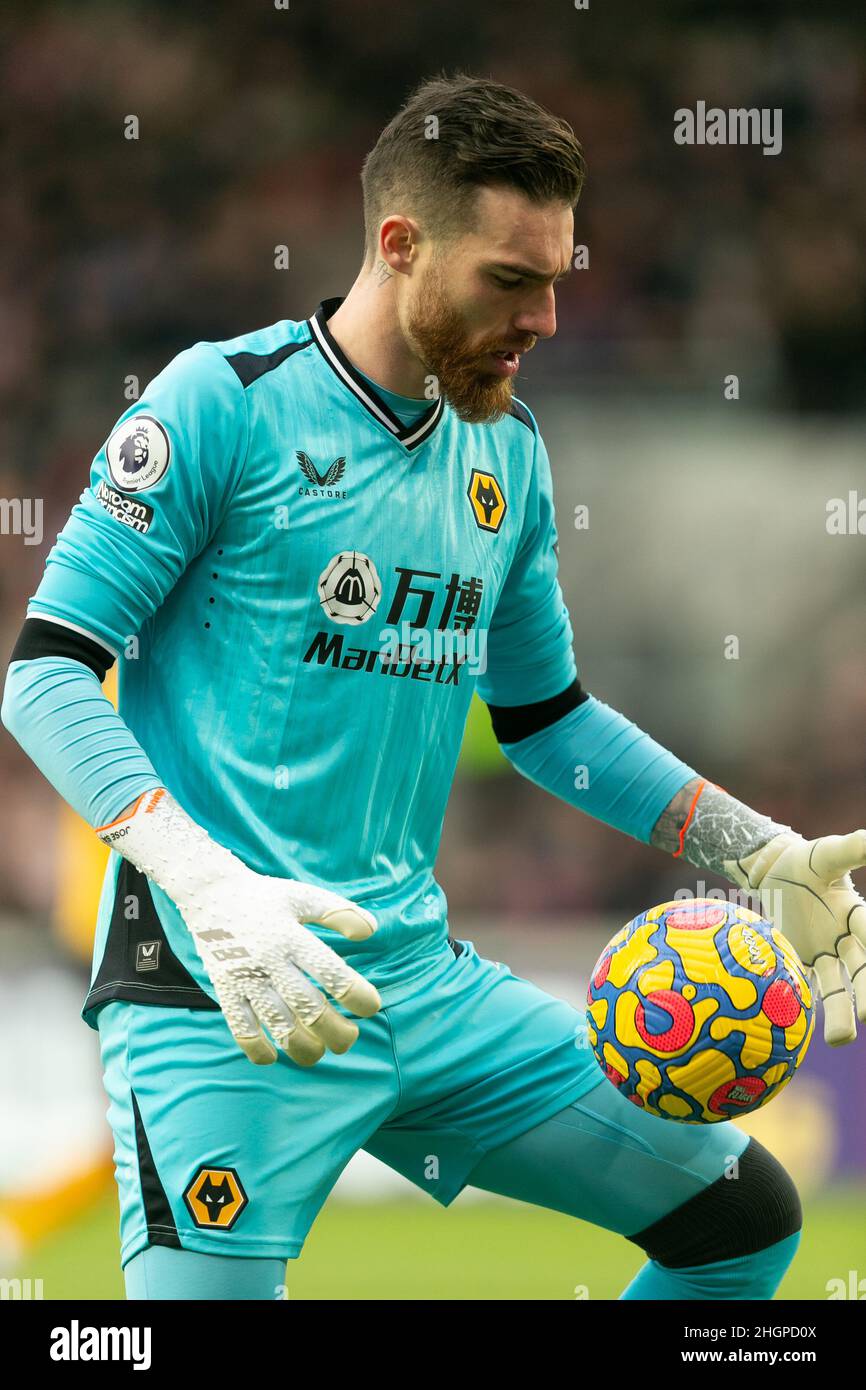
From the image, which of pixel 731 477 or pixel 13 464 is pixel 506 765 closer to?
pixel 731 477

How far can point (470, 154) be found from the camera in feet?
10.1

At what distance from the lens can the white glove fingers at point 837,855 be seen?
3.32 meters

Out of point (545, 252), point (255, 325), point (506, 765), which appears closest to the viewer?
point (545, 252)

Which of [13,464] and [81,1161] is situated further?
[13,464]

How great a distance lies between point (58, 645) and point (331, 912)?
628 millimetres

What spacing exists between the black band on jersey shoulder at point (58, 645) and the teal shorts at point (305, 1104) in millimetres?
626

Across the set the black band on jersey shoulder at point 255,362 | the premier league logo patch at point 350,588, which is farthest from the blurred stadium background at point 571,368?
the black band on jersey shoulder at point 255,362

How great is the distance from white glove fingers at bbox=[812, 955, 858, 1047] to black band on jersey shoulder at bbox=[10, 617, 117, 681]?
1502 millimetres

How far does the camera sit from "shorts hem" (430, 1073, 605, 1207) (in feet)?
10.5

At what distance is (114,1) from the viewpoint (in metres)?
11.8

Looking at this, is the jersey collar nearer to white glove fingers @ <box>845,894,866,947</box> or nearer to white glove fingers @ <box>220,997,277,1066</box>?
white glove fingers @ <box>220,997,277,1066</box>

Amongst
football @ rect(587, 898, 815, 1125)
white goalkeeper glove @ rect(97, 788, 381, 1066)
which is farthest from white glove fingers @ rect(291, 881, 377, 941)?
football @ rect(587, 898, 815, 1125)

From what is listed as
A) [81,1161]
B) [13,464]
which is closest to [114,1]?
[13,464]
